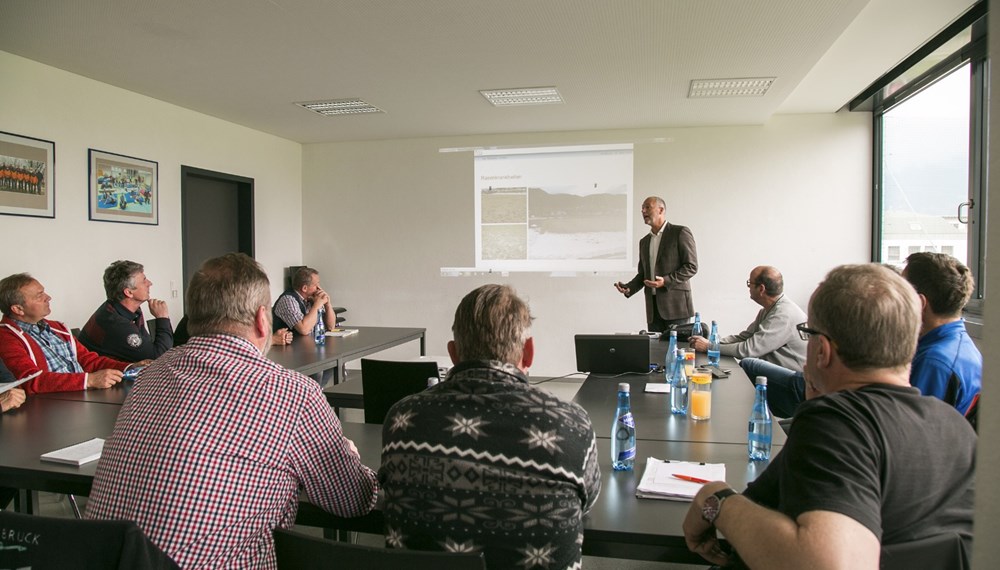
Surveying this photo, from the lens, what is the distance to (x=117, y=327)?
3.51 m

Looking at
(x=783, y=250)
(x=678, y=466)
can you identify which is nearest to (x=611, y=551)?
(x=678, y=466)

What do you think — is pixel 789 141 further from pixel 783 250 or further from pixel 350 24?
pixel 350 24

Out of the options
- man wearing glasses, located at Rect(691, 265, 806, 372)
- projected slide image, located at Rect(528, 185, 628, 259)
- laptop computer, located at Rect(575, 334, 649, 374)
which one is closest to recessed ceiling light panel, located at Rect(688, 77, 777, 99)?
projected slide image, located at Rect(528, 185, 628, 259)

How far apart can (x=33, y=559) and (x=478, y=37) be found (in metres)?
3.47

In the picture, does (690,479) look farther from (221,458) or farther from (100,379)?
(100,379)

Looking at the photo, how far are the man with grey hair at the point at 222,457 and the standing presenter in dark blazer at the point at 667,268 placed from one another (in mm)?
3797

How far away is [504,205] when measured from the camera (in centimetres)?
686

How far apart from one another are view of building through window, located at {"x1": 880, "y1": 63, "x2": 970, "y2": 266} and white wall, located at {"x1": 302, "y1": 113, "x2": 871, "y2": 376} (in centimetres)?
39

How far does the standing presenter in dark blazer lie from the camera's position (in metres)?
4.93

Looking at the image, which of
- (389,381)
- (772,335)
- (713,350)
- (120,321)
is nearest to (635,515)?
(389,381)

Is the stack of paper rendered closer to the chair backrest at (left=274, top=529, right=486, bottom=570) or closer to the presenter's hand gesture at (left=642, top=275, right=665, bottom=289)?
the chair backrest at (left=274, top=529, right=486, bottom=570)

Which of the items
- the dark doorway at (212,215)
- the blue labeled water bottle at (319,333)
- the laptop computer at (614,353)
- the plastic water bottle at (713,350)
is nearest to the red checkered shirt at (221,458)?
the laptop computer at (614,353)

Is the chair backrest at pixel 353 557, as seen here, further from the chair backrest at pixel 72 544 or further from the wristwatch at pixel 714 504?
the wristwatch at pixel 714 504

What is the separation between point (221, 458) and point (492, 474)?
1.77ft
